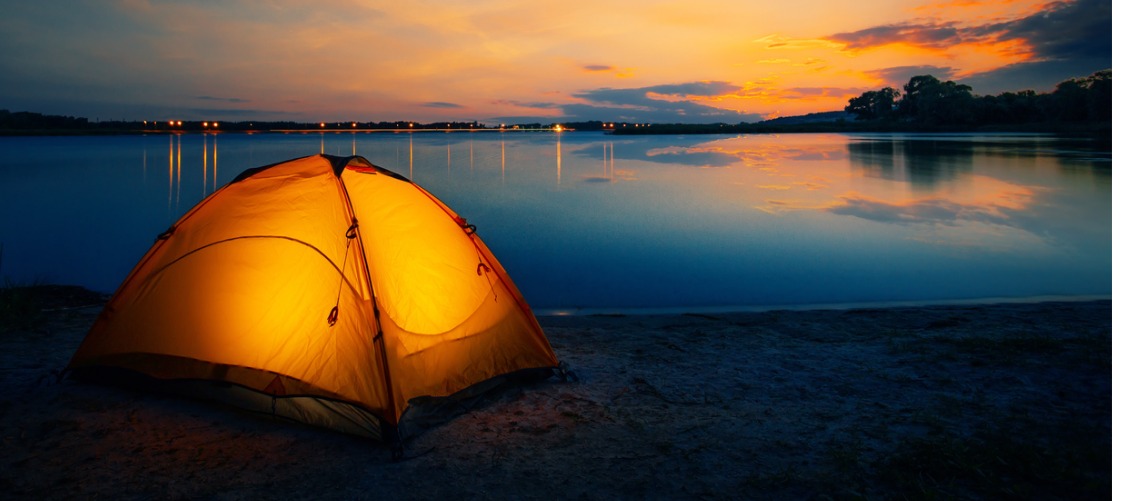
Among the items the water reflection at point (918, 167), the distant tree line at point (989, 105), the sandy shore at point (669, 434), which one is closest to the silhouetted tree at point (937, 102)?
the distant tree line at point (989, 105)

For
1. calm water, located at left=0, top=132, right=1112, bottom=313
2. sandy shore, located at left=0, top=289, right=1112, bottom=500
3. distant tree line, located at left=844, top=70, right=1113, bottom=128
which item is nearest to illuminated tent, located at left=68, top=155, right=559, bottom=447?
sandy shore, located at left=0, top=289, right=1112, bottom=500

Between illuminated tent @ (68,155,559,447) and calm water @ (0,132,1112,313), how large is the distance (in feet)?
13.8

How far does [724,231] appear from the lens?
1675 centimetres

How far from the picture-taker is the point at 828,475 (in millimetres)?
3971

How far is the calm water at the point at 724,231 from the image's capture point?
36.4 ft

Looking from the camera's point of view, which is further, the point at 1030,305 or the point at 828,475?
the point at 1030,305

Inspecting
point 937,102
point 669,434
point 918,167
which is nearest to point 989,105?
point 937,102

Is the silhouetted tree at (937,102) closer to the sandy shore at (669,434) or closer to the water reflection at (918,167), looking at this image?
the water reflection at (918,167)

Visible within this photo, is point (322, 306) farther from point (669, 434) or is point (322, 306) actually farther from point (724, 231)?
point (724, 231)

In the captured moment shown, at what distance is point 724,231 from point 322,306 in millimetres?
13129

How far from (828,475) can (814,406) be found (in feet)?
4.20

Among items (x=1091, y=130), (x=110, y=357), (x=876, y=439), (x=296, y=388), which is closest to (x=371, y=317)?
(x=296, y=388)
